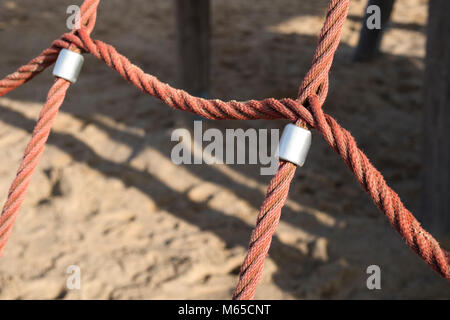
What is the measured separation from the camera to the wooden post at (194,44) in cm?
217

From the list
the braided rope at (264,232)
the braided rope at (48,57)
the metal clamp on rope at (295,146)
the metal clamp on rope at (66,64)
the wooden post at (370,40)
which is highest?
the wooden post at (370,40)

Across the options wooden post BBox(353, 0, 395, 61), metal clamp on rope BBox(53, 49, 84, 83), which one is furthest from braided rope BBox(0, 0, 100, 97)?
wooden post BBox(353, 0, 395, 61)

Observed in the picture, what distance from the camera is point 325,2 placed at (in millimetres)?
4133

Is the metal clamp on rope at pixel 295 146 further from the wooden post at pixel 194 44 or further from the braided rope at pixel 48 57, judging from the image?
the wooden post at pixel 194 44

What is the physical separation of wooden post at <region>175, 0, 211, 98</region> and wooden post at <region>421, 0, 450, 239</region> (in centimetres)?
111

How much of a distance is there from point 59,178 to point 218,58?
1.51 m

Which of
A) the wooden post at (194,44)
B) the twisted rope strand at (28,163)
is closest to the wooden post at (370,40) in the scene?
the wooden post at (194,44)

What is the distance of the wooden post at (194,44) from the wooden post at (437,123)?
3.63ft

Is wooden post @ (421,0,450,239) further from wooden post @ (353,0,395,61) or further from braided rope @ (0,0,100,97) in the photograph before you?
wooden post @ (353,0,395,61)

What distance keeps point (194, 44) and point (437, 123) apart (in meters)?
1.23

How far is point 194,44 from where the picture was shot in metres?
2.26
